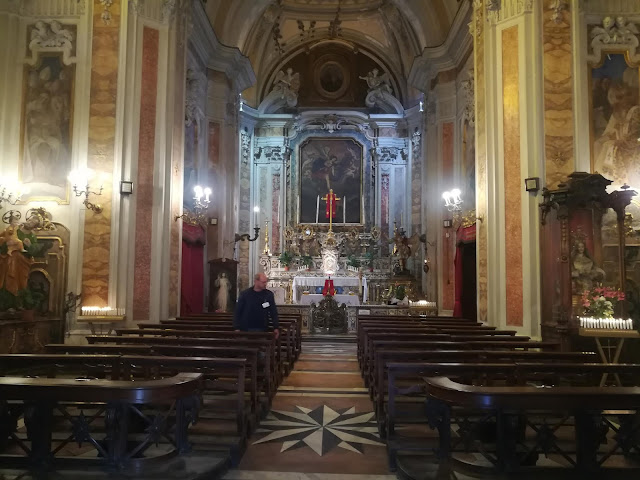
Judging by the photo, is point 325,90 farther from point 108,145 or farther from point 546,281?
point 546,281

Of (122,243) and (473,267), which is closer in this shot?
(122,243)

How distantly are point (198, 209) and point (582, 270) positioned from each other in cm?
910

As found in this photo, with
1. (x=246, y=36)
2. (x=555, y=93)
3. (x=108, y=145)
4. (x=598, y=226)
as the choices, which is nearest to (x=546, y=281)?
(x=598, y=226)

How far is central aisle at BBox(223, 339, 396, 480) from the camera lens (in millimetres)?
4141

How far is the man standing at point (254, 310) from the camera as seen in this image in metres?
6.88

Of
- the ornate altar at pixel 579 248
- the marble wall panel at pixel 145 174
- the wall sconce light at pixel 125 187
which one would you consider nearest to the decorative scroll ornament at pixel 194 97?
the marble wall panel at pixel 145 174

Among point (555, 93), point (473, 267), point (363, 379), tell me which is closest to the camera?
point (363, 379)

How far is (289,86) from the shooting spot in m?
20.8

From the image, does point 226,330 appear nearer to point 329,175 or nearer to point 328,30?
point 329,175

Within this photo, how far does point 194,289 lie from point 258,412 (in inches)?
320

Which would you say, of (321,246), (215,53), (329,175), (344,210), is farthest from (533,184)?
(329,175)

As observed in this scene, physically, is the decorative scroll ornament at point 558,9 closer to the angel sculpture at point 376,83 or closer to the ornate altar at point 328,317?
the ornate altar at point 328,317

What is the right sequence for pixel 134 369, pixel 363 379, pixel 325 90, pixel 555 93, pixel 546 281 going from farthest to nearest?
1. pixel 325 90
2. pixel 555 93
3. pixel 546 281
4. pixel 363 379
5. pixel 134 369

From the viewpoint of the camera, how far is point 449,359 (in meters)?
5.29
